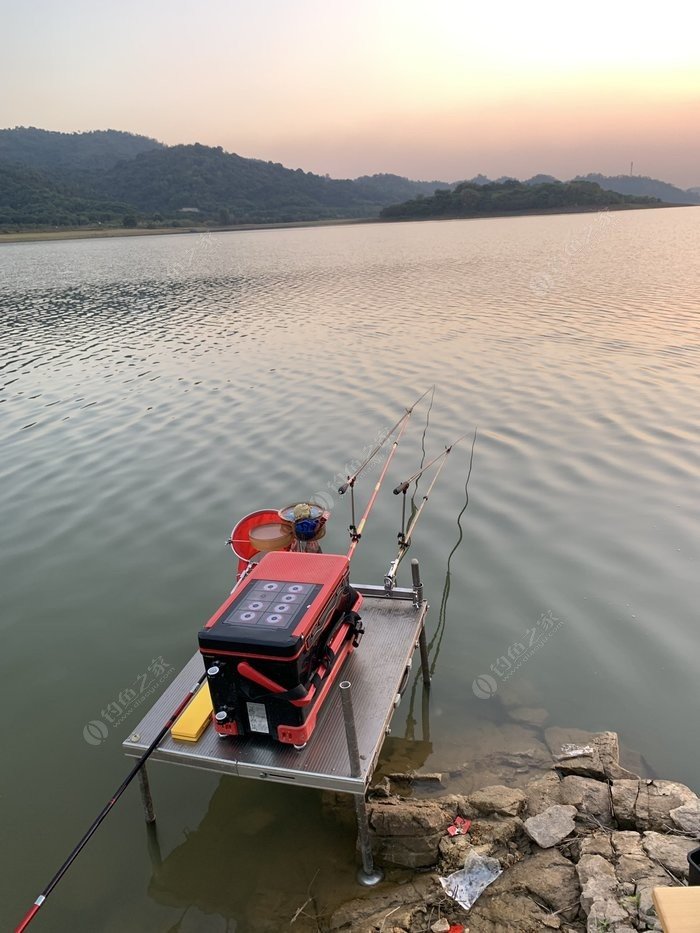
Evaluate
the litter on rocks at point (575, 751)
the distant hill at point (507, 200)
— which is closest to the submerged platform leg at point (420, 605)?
the litter on rocks at point (575, 751)

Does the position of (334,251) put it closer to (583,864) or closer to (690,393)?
(690,393)

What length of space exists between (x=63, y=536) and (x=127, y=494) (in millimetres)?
1431

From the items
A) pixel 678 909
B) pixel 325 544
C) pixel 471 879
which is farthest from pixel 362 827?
pixel 325 544

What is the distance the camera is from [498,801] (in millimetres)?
4613

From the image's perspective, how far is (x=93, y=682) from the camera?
21.9 feet

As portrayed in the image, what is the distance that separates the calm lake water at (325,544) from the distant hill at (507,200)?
9808 centimetres

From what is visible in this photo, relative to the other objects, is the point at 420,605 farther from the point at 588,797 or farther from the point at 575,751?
the point at 588,797

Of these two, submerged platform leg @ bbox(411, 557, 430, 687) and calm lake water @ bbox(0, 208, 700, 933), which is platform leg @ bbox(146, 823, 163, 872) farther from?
submerged platform leg @ bbox(411, 557, 430, 687)

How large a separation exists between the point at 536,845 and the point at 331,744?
4.93ft

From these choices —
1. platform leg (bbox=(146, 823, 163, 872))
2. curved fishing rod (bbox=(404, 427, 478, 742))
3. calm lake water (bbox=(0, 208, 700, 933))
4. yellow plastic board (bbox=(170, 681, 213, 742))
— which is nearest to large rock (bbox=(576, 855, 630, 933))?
calm lake water (bbox=(0, 208, 700, 933))

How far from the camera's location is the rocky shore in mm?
3762

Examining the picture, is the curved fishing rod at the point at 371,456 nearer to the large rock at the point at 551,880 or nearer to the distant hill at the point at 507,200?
the large rock at the point at 551,880

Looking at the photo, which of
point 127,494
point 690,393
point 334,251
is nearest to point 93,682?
point 127,494

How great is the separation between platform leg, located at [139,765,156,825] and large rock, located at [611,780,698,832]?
3.40 m
